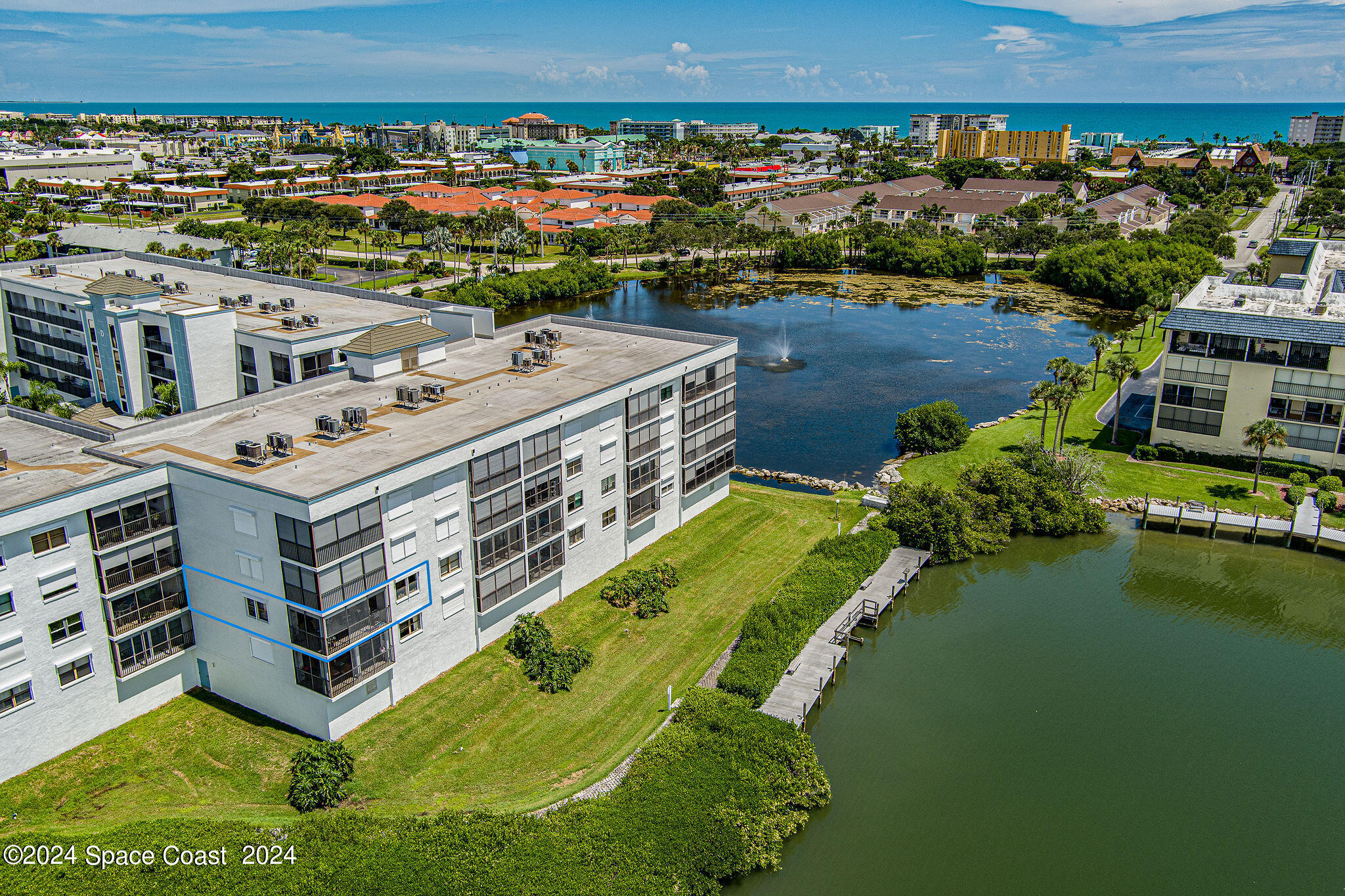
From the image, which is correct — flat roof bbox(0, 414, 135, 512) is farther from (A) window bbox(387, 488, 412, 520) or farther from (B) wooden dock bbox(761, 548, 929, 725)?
(B) wooden dock bbox(761, 548, 929, 725)

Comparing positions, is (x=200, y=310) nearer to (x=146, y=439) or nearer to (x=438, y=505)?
(x=146, y=439)

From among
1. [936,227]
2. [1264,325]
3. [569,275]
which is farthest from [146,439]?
[936,227]

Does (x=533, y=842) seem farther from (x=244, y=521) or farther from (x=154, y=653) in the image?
(x=154, y=653)

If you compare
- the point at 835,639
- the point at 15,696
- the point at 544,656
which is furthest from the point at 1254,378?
the point at 15,696

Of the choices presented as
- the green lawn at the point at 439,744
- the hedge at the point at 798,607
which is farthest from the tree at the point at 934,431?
the green lawn at the point at 439,744

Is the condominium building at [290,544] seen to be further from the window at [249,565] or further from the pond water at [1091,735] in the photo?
the pond water at [1091,735]
